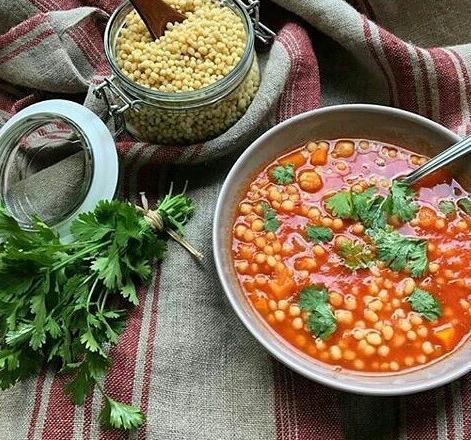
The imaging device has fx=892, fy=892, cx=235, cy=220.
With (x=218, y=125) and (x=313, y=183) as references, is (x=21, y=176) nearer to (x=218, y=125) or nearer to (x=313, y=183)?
(x=218, y=125)

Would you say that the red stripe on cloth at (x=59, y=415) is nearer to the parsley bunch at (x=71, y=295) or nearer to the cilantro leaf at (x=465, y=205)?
the parsley bunch at (x=71, y=295)

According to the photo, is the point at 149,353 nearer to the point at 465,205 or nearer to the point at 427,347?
the point at 427,347

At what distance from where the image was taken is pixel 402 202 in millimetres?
2195

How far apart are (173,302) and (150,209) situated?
271 mm

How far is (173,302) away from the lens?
222cm

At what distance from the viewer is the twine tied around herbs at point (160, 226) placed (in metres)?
2.22

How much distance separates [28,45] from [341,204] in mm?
932


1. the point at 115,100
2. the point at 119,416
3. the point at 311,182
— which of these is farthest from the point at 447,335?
the point at 115,100

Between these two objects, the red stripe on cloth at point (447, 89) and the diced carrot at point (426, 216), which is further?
the red stripe on cloth at point (447, 89)

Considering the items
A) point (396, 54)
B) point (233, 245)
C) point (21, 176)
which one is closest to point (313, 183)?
point (233, 245)

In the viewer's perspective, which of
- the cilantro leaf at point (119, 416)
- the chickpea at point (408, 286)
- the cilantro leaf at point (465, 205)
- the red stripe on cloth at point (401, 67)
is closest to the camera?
the cilantro leaf at point (119, 416)

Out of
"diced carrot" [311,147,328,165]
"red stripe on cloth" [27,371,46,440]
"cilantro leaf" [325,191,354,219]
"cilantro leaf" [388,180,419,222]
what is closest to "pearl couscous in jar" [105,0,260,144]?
"diced carrot" [311,147,328,165]

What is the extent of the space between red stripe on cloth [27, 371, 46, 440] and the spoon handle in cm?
104

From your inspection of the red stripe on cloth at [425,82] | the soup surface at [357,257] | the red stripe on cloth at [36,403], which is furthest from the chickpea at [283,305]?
the red stripe on cloth at [425,82]
